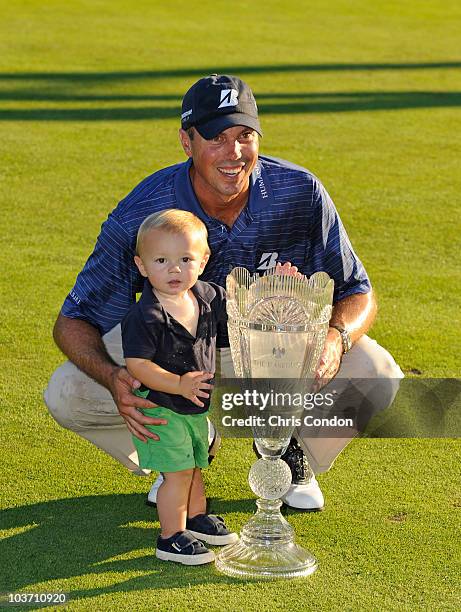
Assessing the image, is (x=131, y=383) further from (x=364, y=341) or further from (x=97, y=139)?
(x=97, y=139)

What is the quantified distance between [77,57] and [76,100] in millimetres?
2163

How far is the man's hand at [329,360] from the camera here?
3.70 m

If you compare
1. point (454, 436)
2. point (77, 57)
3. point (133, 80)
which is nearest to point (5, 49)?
point (77, 57)

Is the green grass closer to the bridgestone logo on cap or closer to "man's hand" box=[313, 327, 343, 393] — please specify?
"man's hand" box=[313, 327, 343, 393]

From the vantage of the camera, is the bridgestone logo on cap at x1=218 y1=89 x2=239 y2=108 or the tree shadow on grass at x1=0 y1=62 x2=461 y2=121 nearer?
the bridgestone logo on cap at x1=218 y1=89 x2=239 y2=108

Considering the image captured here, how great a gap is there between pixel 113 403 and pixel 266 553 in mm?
807

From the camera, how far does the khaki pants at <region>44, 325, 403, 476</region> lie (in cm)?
413

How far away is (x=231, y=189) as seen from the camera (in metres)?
4.05

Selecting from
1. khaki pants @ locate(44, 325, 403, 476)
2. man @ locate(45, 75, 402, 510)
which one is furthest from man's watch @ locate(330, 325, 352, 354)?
khaki pants @ locate(44, 325, 403, 476)

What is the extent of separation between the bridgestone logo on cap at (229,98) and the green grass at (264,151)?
1229 millimetres

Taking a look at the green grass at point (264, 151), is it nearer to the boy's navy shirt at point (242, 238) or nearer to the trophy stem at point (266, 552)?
the trophy stem at point (266, 552)

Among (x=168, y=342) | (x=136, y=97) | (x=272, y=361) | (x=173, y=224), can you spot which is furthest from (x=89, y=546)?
(x=136, y=97)

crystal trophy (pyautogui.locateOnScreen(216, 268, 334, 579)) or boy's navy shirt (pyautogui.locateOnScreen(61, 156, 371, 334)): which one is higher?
boy's navy shirt (pyautogui.locateOnScreen(61, 156, 371, 334))

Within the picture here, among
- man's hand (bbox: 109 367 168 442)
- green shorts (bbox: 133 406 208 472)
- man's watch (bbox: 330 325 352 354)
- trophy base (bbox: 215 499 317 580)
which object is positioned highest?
man's watch (bbox: 330 325 352 354)
